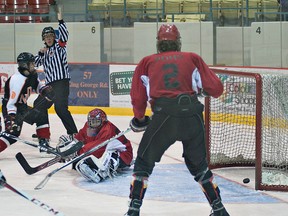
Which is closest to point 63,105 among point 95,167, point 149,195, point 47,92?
point 47,92

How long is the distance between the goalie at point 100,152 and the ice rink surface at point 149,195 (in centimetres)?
8

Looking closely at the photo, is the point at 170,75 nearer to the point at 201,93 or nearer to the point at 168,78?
the point at 168,78

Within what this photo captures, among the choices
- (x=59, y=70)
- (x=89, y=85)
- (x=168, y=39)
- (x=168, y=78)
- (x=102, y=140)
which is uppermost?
(x=168, y=39)

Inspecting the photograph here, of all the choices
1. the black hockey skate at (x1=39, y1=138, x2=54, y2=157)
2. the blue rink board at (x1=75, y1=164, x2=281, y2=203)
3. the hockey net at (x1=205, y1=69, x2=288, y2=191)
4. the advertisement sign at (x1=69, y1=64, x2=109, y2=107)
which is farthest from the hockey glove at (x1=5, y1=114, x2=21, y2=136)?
the advertisement sign at (x1=69, y1=64, x2=109, y2=107)

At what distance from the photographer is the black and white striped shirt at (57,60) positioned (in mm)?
8016

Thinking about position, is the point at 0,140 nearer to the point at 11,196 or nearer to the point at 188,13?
the point at 11,196

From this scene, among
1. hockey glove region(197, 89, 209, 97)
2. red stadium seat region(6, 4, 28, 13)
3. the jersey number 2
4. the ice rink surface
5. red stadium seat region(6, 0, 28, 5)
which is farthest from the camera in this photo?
red stadium seat region(6, 0, 28, 5)

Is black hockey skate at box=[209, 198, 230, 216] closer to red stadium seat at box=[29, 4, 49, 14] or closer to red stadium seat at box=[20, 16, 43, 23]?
red stadium seat at box=[20, 16, 43, 23]

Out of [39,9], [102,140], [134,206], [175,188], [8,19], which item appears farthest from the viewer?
[39,9]

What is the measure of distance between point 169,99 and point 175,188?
1561mm

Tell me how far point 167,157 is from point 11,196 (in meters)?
2.02

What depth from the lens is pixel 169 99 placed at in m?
4.42

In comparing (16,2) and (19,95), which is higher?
(16,2)

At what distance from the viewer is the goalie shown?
6055 millimetres
